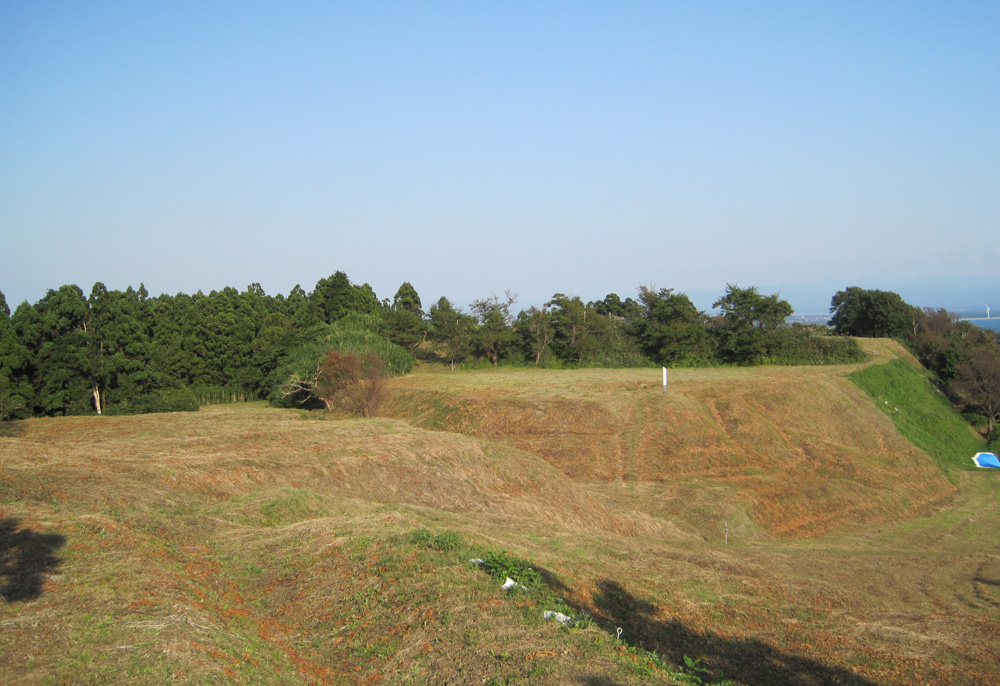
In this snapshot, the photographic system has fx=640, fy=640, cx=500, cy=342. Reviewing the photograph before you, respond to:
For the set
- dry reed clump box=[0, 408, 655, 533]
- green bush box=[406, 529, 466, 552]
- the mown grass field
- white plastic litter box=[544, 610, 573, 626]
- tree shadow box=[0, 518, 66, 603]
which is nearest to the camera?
the mown grass field

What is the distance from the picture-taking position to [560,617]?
8219mm

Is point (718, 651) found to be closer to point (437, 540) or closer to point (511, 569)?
point (511, 569)

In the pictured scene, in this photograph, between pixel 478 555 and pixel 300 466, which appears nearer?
pixel 478 555

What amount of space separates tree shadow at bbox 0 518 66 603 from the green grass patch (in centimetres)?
3605

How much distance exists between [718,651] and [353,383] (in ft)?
83.3

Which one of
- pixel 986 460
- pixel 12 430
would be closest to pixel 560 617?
pixel 12 430

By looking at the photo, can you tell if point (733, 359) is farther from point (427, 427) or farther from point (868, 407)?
point (427, 427)

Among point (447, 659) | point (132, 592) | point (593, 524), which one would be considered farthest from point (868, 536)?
point (132, 592)

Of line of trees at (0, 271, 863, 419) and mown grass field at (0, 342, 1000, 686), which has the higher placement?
line of trees at (0, 271, 863, 419)

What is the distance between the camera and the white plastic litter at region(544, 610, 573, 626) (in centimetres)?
810

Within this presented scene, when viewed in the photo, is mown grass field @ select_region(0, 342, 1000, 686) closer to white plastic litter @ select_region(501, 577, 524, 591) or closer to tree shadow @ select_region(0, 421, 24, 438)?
white plastic litter @ select_region(501, 577, 524, 591)

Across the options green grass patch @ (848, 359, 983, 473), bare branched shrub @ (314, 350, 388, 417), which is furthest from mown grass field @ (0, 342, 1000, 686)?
green grass patch @ (848, 359, 983, 473)

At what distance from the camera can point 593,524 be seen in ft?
59.7

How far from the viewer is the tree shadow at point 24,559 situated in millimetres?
7379
